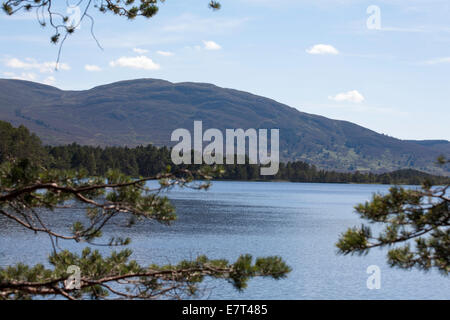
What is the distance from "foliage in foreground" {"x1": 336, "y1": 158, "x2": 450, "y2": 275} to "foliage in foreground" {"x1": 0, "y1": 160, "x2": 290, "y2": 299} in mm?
1261

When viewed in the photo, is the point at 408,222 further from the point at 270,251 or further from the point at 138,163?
the point at 138,163

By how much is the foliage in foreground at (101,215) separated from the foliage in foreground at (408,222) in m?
1.26

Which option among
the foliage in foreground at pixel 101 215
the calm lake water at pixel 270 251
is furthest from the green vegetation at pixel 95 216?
the calm lake water at pixel 270 251

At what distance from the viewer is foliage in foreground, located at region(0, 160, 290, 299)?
22.4 ft

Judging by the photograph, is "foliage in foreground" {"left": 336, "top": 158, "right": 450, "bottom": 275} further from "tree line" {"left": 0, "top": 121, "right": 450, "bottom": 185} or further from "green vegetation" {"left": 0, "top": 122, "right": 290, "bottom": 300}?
"green vegetation" {"left": 0, "top": 122, "right": 290, "bottom": 300}

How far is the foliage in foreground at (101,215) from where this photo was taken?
22.4ft

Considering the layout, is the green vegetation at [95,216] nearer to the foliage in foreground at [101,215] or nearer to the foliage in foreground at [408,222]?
the foliage in foreground at [101,215]

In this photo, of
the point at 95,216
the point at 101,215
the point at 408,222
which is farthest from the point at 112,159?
the point at 408,222

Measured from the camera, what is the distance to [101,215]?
753 cm

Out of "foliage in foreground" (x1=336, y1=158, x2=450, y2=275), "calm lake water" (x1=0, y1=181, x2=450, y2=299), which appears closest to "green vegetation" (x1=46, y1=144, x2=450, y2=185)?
"calm lake water" (x1=0, y1=181, x2=450, y2=299)

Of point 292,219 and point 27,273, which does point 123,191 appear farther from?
point 292,219

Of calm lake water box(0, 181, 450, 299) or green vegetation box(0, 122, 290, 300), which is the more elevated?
green vegetation box(0, 122, 290, 300)

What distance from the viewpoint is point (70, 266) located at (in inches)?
310

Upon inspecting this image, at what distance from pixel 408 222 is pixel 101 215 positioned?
12.6 ft
